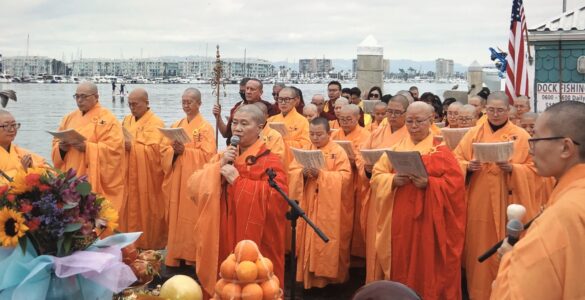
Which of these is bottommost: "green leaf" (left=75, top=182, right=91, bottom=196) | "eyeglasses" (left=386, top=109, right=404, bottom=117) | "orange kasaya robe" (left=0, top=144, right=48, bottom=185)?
"orange kasaya robe" (left=0, top=144, right=48, bottom=185)

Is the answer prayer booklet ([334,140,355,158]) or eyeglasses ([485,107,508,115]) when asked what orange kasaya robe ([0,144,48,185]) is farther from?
eyeglasses ([485,107,508,115])

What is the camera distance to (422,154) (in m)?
6.38

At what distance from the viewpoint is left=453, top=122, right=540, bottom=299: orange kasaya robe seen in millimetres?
6840

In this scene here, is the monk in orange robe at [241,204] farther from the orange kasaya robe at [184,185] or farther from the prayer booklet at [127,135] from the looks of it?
the prayer booklet at [127,135]

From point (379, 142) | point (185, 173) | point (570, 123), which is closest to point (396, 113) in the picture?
point (379, 142)

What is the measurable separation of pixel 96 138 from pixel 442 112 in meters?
5.98

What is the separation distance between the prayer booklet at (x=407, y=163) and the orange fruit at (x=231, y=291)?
2649 mm

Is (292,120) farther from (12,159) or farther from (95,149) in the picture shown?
(12,159)

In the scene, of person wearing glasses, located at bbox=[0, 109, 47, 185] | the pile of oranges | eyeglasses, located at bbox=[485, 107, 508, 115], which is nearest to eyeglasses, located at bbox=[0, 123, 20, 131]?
person wearing glasses, located at bbox=[0, 109, 47, 185]

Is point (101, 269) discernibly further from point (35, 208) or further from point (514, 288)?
point (514, 288)

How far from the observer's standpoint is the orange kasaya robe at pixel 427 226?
6.28 m

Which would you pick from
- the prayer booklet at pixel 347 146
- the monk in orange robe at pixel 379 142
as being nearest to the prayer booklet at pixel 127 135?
the prayer booklet at pixel 347 146

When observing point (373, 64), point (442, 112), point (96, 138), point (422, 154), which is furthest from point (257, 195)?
point (373, 64)

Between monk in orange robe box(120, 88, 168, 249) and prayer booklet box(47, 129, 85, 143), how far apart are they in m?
0.93
